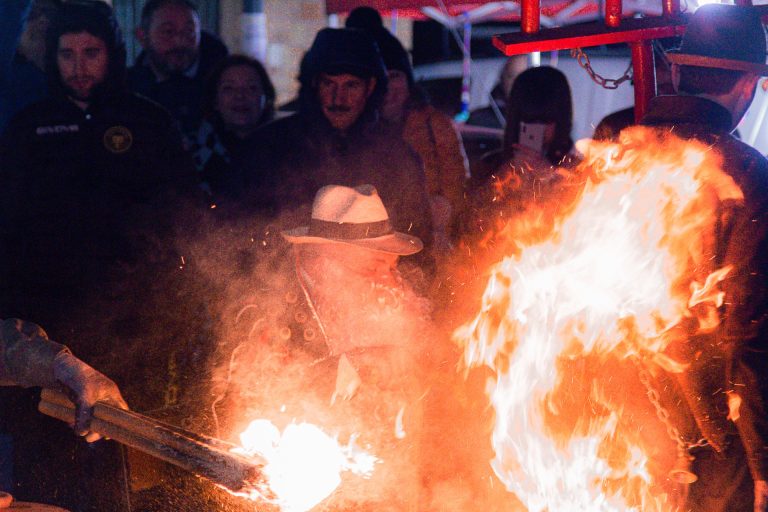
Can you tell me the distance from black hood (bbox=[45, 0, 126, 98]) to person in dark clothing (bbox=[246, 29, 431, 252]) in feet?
2.69

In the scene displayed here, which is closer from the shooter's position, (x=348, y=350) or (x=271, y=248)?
(x=348, y=350)

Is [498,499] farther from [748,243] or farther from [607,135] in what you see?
[607,135]

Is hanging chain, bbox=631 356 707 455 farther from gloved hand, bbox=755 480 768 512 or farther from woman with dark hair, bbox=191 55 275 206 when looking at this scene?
woman with dark hair, bbox=191 55 275 206

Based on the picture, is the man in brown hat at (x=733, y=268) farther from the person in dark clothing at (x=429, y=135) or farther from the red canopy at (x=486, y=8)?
the red canopy at (x=486, y=8)

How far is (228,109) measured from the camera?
17.9ft

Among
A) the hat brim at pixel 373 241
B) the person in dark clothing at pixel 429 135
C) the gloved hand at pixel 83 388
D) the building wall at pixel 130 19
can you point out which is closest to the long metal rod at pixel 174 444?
the gloved hand at pixel 83 388

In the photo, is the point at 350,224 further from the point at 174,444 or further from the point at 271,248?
the point at 174,444

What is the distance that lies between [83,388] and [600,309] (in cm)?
199

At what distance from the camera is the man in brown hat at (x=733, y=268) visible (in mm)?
3088

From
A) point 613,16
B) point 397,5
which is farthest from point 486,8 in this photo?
point 613,16

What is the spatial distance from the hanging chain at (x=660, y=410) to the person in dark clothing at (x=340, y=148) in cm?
153

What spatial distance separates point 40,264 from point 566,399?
2574 mm

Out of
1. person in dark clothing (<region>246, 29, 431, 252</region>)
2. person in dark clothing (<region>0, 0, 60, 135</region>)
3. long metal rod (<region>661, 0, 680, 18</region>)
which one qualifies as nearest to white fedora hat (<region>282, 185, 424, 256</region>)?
person in dark clothing (<region>246, 29, 431, 252</region>)

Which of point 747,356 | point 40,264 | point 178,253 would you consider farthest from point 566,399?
point 40,264
